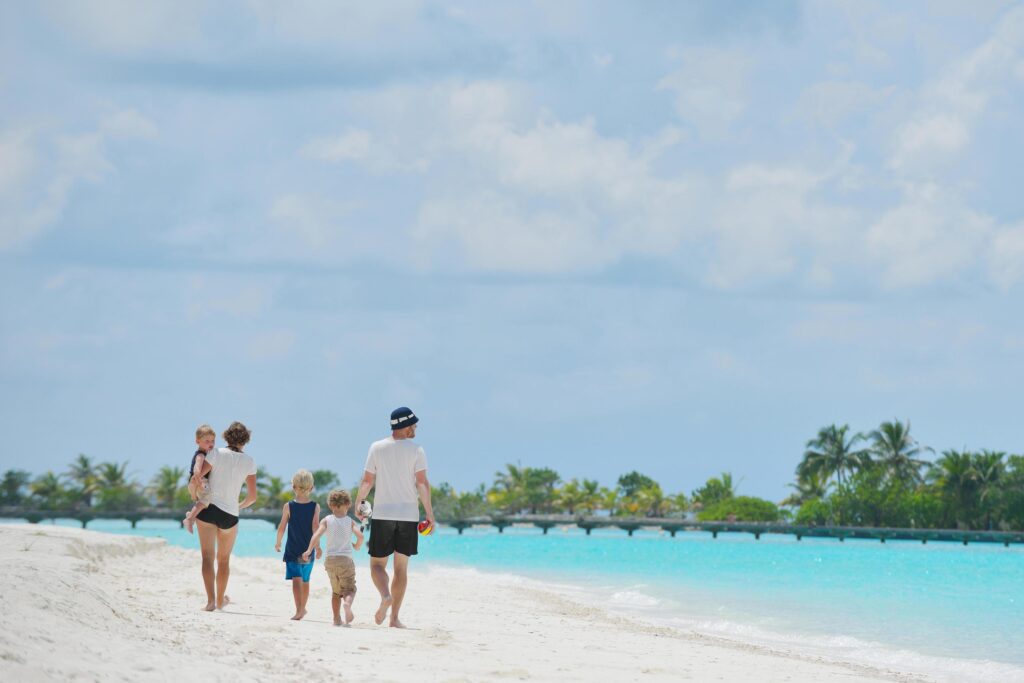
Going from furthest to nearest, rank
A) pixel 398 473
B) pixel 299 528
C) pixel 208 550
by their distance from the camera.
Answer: pixel 208 550 < pixel 299 528 < pixel 398 473

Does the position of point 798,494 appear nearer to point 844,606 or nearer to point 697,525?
point 697,525

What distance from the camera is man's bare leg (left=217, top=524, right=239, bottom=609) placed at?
31.8 feet

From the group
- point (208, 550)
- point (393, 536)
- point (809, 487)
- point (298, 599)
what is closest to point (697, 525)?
point (809, 487)

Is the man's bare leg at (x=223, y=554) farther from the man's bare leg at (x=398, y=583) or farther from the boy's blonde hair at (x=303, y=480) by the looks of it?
the man's bare leg at (x=398, y=583)

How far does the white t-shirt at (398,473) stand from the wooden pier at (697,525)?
2838 inches

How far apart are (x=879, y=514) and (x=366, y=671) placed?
80.2 meters

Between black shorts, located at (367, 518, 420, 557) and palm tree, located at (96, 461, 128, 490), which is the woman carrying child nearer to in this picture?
black shorts, located at (367, 518, 420, 557)

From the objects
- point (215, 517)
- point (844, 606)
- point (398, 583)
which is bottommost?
point (844, 606)

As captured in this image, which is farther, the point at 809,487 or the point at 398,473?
the point at 809,487

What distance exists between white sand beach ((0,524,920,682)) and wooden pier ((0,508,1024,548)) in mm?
68202

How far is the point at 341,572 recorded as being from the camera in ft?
31.6

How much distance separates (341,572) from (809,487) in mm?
88768

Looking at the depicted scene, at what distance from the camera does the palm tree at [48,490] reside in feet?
323

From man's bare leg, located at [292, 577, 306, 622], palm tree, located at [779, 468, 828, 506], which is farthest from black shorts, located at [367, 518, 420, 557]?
palm tree, located at [779, 468, 828, 506]
